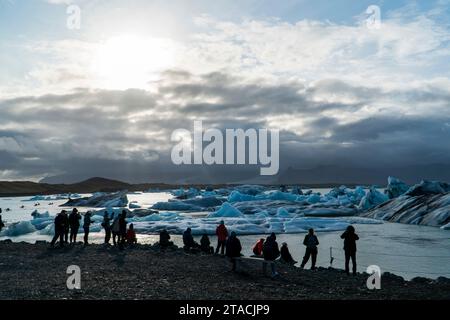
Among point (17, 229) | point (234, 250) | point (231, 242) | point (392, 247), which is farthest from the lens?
point (17, 229)

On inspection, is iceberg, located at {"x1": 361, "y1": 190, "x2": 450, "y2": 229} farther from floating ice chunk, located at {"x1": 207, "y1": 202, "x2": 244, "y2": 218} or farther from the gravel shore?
the gravel shore

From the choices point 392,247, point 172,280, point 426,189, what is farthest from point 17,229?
point 426,189

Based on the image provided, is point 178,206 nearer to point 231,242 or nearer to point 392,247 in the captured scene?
point 392,247

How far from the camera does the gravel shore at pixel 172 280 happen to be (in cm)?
1222

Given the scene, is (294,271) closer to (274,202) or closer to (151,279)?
(151,279)

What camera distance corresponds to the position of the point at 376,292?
13508 millimetres

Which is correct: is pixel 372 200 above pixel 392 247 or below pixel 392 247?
above

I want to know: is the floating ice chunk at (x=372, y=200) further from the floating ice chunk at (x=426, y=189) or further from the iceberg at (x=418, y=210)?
the floating ice chunk at (x=426, y=189)

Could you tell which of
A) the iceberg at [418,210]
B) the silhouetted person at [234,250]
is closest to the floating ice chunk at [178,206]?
the iceberg at [418,210]

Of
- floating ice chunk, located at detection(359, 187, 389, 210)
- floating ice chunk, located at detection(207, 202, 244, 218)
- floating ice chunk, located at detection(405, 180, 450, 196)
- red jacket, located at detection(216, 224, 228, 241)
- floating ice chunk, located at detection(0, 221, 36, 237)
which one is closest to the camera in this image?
red jacket, located at detection(216, 224, 228, 241)

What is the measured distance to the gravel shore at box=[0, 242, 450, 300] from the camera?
40.1ft

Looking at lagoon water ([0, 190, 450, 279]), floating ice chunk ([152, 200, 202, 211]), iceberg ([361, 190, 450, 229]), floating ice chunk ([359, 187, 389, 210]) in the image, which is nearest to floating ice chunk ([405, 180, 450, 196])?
iceberg ([361, 190, 450, 229])

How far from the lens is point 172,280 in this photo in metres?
14.4
